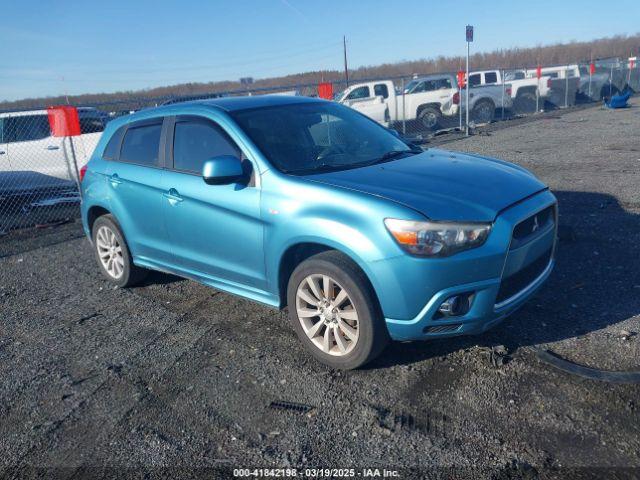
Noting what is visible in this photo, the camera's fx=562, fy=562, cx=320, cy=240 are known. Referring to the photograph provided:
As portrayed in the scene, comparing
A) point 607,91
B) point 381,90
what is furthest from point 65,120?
point 607,91

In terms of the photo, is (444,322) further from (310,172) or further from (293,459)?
(310,172)

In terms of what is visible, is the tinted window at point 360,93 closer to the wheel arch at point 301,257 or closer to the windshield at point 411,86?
the windshield at point 411,86

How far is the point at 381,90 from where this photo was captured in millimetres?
A: 18828

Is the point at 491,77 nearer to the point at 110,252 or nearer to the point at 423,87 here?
the point at 423,87

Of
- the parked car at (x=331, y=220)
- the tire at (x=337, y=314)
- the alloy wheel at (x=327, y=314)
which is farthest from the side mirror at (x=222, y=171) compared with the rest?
the alloy wheel at (x=327, y=314)

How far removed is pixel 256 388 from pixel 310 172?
154cm

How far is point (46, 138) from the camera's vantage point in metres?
10.9

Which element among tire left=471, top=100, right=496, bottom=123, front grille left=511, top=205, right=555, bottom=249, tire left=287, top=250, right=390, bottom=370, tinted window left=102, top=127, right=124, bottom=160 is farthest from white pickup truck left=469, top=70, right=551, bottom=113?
tire left=287, top=250, right=390, bottom=370

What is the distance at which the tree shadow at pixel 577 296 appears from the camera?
392 cm

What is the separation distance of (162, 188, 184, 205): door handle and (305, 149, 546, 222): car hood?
4.16 feet

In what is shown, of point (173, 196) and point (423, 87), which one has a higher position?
point (423, 87)

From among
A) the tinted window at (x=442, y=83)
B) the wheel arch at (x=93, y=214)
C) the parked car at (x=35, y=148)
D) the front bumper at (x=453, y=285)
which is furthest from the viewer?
the tinted window at (x=442, y=83)

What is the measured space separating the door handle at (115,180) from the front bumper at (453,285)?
Result: 305 centimetres

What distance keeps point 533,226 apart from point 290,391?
1.92m
